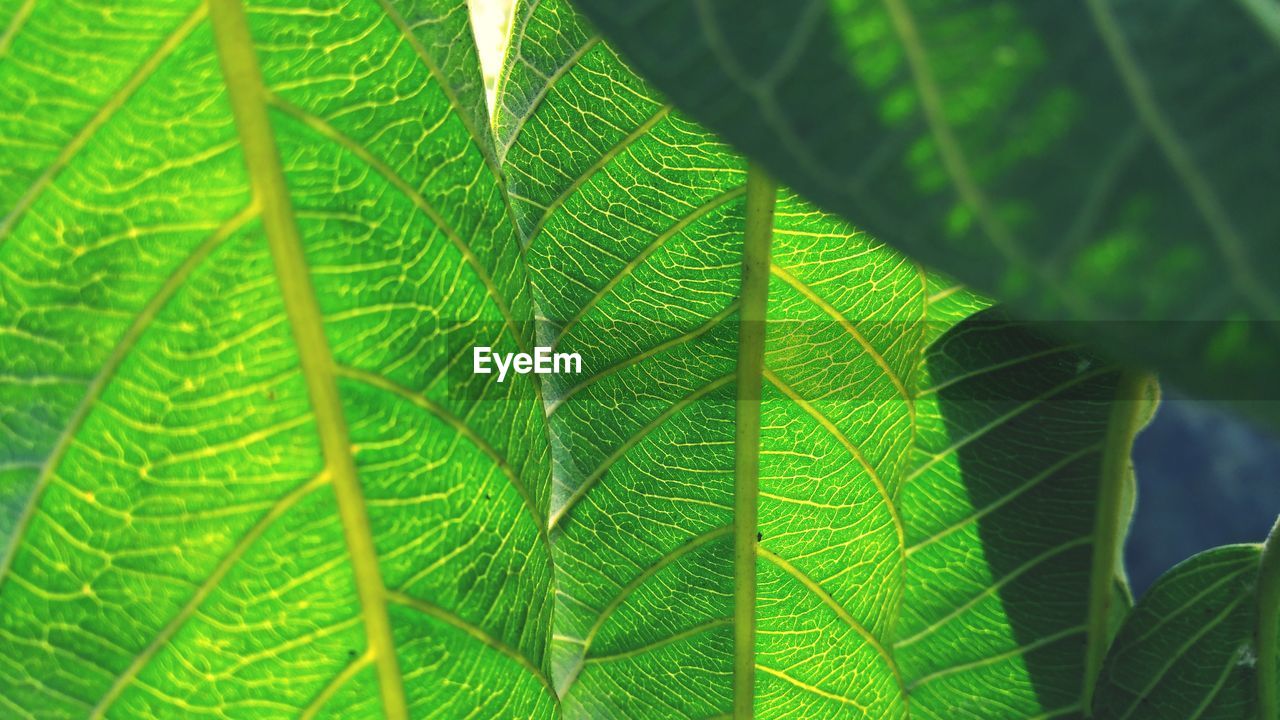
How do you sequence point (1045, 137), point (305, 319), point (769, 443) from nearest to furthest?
point (1045, 137), point (305, 319), point (769, 443)

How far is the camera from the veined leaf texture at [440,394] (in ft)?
1.29

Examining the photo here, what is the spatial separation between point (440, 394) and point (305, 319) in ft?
0.25

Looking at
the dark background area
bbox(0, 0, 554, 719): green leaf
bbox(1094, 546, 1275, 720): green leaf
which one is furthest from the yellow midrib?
the dark background area

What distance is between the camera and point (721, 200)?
1.92 ft

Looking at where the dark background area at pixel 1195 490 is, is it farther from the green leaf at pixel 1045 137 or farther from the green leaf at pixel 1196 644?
the green leaf at pixel 1045 137

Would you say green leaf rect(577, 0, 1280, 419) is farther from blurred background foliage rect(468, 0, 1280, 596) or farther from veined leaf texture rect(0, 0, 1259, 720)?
blurred background foliage rect(468, 0, 1280, 596)

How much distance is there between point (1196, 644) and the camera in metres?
0.68

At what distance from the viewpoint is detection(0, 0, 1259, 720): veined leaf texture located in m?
0.39

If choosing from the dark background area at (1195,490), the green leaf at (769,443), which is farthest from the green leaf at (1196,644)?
the dark background area at (1195,490)

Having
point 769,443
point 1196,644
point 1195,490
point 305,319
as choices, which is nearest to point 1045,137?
point 305,319

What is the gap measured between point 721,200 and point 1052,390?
31cm

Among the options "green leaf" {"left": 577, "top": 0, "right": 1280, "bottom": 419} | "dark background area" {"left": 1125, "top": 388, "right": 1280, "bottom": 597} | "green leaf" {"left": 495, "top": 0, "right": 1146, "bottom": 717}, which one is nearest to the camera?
"green leaf" {"left": 577, "top": 0, "right": 1280, "bottom": 419}

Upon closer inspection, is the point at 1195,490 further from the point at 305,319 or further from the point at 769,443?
the point at 305,319

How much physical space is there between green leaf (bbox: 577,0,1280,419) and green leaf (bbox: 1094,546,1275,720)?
21.9 inches
